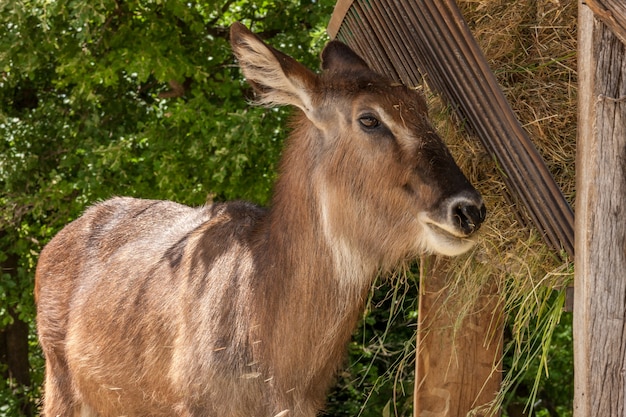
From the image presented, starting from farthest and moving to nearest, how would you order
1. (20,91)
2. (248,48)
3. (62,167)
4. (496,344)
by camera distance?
(20,91), (62,167), (496,344), (248,48)

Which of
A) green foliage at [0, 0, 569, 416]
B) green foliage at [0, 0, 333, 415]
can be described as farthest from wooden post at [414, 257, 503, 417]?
green foliage at [0, 0, 333, 415]

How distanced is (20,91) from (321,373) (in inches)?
253

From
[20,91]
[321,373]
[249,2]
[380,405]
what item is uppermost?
[249,2]

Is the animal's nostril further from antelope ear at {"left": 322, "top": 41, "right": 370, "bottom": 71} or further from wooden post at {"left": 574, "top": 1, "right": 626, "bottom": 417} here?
antelope ear at {"left": 322, "top": 41, "right": 370, "bottom": 71}

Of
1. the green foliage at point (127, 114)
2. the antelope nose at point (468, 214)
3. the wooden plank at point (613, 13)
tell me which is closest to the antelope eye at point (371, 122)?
the antelope nose at point (468, 214)

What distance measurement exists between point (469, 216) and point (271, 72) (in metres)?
1.20

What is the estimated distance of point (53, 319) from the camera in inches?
255

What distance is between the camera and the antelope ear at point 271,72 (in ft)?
14.9

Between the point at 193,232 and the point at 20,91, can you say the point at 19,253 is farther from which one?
the point at 193,232

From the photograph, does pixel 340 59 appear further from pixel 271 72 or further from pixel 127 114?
pixel 127 114

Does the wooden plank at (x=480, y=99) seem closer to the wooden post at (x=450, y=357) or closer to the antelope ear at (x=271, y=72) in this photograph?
the antelope ear at (x=271, y=72)

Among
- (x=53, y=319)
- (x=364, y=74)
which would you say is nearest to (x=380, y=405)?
(x=53, y=319)

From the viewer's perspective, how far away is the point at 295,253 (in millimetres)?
4758

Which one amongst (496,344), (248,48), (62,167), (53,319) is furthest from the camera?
(62,167)
